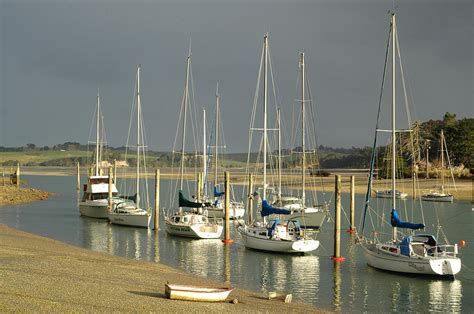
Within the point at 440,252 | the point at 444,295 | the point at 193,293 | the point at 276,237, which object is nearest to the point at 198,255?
the point at 276,237

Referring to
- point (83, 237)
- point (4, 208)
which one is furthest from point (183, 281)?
point (4, 208)

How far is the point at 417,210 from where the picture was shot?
251ft

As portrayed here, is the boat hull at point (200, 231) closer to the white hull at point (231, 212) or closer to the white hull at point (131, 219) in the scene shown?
the white hull at point (131, 219)

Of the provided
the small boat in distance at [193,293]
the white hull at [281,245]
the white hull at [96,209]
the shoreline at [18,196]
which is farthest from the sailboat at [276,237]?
the shoreline at [18,196]

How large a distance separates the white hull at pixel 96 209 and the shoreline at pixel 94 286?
26.5m

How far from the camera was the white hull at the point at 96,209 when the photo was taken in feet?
205

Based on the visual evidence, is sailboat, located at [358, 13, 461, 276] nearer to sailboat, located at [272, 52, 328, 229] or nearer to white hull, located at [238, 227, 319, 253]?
white hull, located at [238, 227, 319, 253]

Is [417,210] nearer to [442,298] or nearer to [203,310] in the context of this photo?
[442,298]

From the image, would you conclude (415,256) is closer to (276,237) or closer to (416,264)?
(416,264)

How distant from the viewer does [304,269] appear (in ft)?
114

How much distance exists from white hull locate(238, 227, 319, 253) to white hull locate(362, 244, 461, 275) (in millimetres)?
5139

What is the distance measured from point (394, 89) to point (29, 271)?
21520mm

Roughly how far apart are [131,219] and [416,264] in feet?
93.9

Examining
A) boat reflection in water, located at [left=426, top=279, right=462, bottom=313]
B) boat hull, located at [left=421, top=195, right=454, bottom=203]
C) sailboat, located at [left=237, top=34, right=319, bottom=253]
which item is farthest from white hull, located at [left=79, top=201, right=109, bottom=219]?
boat hull, located at [left=421, top=195, right=454, bottom=203]
